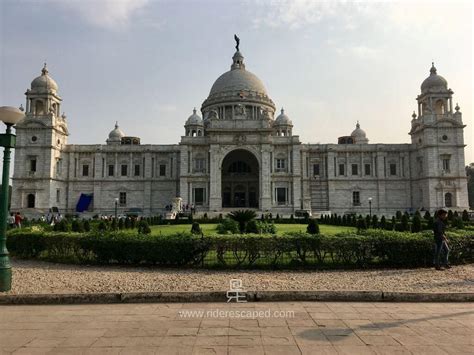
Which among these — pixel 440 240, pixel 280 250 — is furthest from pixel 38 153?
pixel 440 240

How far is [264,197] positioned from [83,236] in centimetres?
3505

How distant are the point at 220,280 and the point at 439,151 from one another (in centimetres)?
4692

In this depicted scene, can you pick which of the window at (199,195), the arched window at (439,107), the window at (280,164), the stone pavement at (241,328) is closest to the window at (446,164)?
the arched window at (439,107)

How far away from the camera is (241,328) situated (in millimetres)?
5824

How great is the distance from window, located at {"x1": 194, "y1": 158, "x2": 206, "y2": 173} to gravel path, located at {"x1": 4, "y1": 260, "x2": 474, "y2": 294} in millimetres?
37507

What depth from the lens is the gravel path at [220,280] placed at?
881 cm

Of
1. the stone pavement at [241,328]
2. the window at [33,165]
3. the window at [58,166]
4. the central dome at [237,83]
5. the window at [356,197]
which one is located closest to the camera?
the stone pavement at [241,328]

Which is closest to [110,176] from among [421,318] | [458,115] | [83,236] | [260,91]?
[260,91]

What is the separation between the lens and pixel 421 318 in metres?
6.38

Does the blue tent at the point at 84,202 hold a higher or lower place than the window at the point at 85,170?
lower

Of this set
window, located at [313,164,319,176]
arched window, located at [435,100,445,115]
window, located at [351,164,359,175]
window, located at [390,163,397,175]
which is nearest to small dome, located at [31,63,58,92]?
window, located at [313,164,319,176]

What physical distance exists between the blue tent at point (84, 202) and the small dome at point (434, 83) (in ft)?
157

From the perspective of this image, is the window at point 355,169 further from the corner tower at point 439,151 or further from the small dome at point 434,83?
the small dome at point 434,83

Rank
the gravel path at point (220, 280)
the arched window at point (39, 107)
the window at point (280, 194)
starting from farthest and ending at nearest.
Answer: the arched window at point (39, 107) < the window at point (280, 194) < the gravel path at point (220, 280)
